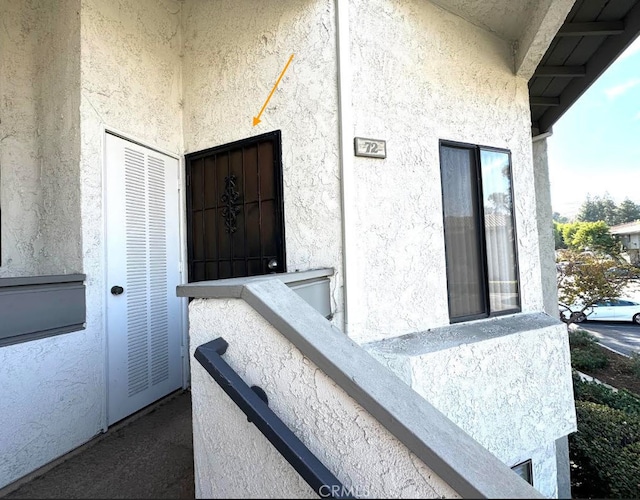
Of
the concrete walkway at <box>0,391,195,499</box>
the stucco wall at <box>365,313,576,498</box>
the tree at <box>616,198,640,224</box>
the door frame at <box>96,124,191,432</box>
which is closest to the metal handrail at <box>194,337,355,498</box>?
the concrete walkway at <box>0,391,195,499</box>

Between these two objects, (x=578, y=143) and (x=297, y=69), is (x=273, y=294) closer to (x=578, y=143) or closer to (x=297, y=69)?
(x=297, y=69)

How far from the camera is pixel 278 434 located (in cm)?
125

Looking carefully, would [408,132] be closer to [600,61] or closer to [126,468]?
[126,468]

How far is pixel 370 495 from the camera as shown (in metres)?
1.30

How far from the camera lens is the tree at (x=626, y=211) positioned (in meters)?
33.4

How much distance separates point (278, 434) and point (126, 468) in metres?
1.91

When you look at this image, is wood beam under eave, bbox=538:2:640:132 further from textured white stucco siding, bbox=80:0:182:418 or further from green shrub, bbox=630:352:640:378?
green shrub, bbox=630:352:640:378

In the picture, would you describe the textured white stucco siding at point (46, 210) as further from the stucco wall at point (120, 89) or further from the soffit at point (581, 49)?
the soffit at point (581, 49)

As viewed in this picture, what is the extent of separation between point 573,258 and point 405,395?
1773cm

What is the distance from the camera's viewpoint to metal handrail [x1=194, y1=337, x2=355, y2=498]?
3.95ft

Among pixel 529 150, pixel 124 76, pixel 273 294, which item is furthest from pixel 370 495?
pixel 529 150

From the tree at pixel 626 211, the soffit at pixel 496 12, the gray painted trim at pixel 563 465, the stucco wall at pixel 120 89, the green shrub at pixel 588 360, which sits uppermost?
the tree at pixel 626 211

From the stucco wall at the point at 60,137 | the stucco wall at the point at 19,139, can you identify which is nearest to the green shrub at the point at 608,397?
the stucco wall at the point at 60,137

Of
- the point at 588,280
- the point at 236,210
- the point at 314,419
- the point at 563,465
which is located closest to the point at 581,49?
the point at 236,210
